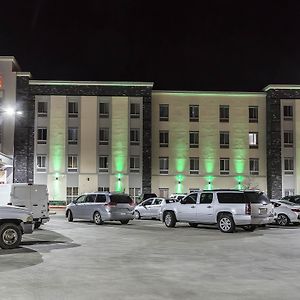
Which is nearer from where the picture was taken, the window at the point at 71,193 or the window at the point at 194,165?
the window at the point at 71,193

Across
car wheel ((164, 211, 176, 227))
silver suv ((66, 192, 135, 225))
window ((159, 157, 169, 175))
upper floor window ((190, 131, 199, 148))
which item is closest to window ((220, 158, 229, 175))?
upper floor window ((190, 131, 199, 148))

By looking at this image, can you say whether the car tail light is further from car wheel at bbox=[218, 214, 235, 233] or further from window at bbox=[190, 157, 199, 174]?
window at bbox=[190, 157, 199, 174]

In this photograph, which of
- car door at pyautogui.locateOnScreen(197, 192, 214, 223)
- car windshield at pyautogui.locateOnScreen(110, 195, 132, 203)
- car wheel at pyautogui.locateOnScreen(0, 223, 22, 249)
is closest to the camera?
car wheel at pyautogui.locateOnScreen(0, 223, 22, 249)

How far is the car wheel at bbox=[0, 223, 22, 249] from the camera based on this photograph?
604 inches

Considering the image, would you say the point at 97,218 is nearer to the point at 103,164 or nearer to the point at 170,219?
the point at 170,219

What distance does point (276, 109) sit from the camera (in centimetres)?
5338

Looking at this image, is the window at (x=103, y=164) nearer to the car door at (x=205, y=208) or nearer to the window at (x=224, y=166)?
the window at (x=224, y=166)

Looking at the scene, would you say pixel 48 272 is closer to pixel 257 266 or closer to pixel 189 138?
pixel 257 266

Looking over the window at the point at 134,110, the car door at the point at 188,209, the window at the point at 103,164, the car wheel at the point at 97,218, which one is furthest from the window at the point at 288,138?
the car door at the point at 188,209

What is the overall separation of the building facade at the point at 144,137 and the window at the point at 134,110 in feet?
0.33

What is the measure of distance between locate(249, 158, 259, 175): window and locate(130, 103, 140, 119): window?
12.4 metres

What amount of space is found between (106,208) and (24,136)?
27.1 meters

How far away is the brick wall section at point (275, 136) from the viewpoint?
175 ft

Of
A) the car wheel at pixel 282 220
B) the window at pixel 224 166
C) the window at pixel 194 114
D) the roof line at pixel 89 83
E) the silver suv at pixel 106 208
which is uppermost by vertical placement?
the roof line at pixel 89 83
